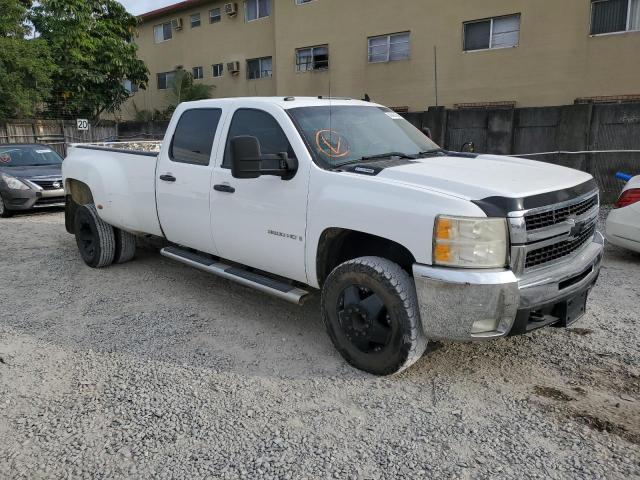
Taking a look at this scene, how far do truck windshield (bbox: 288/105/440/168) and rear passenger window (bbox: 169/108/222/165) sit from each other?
939mm

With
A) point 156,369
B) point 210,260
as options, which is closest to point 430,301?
point 156,369

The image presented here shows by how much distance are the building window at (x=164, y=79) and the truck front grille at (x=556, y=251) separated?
26.8 meters

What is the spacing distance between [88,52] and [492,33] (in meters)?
17.1

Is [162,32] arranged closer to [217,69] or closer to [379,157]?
[217,69]

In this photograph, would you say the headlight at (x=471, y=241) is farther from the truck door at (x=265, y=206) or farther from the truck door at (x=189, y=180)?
the truck door at (x=189, y=180)

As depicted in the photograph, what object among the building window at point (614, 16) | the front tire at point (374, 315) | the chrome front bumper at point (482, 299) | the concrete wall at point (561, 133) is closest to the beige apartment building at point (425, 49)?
the building window at point (614, 16)

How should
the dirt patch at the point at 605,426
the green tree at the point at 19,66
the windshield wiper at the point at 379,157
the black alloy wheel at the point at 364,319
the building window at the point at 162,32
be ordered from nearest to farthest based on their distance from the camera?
the dirt patch at the point at 605,426, the black alloy wheel at the point at 364,319, the windshield wiper at the point at 379,157, the green tree at the point at 19,66, the building window at the point at 162,32

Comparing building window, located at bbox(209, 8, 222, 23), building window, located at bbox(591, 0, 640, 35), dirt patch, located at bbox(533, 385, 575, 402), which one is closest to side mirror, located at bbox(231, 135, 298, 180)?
dirt patch, located at bbox(533, 385, 575, 402)

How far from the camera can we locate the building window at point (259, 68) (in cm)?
2289

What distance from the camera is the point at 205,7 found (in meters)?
25.1

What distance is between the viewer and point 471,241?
3.01 m

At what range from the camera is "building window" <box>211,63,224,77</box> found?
982 inches

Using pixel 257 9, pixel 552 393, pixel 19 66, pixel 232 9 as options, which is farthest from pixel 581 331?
pixel 232 9

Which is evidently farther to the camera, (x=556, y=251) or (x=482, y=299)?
(x=556, y=251)
